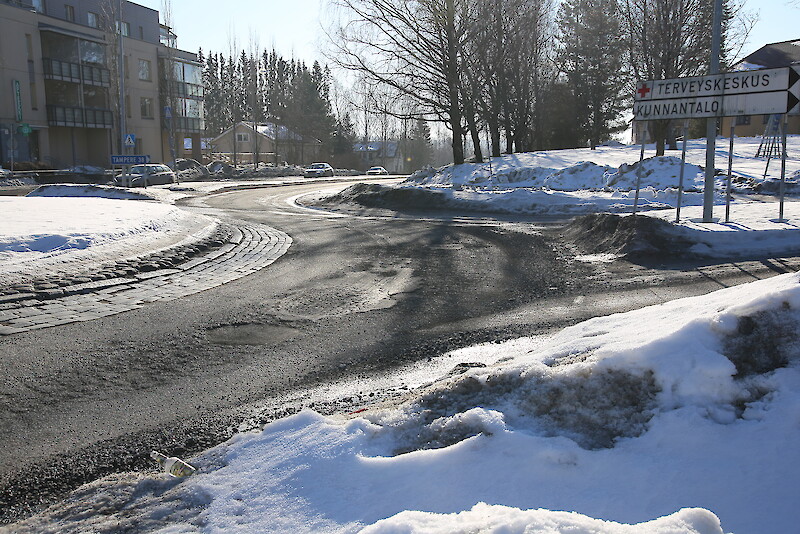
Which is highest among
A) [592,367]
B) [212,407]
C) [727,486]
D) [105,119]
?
[105,119]

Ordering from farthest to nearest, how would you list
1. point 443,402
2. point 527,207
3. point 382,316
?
point 527,207
point 382,316
point 443,402

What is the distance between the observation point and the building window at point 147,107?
63.5 meters

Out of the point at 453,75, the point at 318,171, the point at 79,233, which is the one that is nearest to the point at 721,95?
the point at 79,233

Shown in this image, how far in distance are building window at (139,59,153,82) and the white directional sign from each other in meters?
59.5

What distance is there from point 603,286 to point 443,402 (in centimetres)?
545

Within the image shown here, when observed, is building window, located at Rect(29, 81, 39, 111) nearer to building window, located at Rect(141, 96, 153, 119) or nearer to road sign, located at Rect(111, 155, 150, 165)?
building window, located at Rect(141, 96, 153, 119)

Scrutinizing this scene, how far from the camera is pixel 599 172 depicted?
A: 26.7 m

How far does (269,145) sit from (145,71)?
112 feet

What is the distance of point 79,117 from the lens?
54.5m

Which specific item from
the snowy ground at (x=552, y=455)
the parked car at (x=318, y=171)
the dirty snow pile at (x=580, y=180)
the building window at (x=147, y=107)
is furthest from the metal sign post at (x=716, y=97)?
the building window at (x=147, y=107)

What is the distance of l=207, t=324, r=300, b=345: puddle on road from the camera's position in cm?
648

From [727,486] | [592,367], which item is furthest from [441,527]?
[592,367]

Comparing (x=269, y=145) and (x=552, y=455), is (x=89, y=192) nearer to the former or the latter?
(x=552, y=455)

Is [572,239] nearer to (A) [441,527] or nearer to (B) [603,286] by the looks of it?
(B) [603,286]
